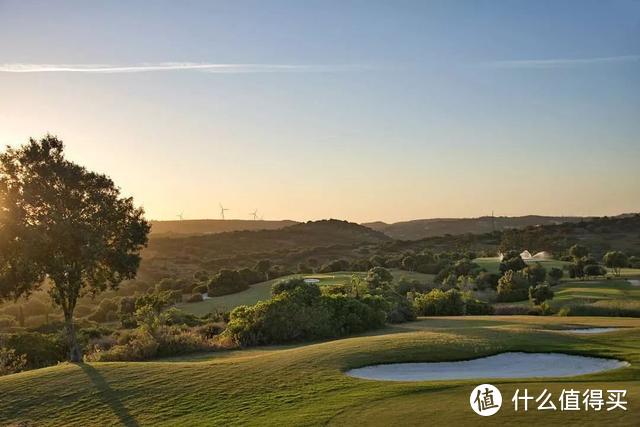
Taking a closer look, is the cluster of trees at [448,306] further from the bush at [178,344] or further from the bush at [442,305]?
the bush at [178,344]

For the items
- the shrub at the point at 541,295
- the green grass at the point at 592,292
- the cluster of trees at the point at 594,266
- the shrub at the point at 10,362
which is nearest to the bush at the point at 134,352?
the shrub at the point at 10,362

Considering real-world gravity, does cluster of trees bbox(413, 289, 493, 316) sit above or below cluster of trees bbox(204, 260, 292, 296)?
below

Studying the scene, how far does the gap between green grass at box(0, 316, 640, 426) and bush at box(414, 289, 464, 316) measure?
17.7 m

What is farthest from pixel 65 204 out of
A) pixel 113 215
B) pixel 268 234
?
pixel 268 234

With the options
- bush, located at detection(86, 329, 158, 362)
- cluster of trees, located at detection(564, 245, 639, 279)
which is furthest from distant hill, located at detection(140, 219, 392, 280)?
bush, located at detection(86, 329, 158, 362)

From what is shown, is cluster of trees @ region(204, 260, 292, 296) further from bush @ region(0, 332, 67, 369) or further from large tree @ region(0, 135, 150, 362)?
large tree @ region(0, 135, 150, 362)

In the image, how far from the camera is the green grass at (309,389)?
42.0 feet

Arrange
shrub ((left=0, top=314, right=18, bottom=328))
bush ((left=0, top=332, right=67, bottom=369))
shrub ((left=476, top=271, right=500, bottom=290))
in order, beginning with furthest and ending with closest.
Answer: shrub ((left=476, top=271, right=500, bottom=290))
shrub ((left=0, top=314, right=18, bottom=328))
bush ((left=0, top=332, right=67, bottom=369))

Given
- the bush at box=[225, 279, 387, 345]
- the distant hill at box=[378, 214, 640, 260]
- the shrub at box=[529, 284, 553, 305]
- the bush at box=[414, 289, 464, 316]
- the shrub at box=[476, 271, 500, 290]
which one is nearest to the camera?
the bush at box=[225, 279, 387, 345]

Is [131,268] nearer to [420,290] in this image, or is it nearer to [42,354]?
[42,354]

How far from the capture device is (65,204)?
85.8 ft
